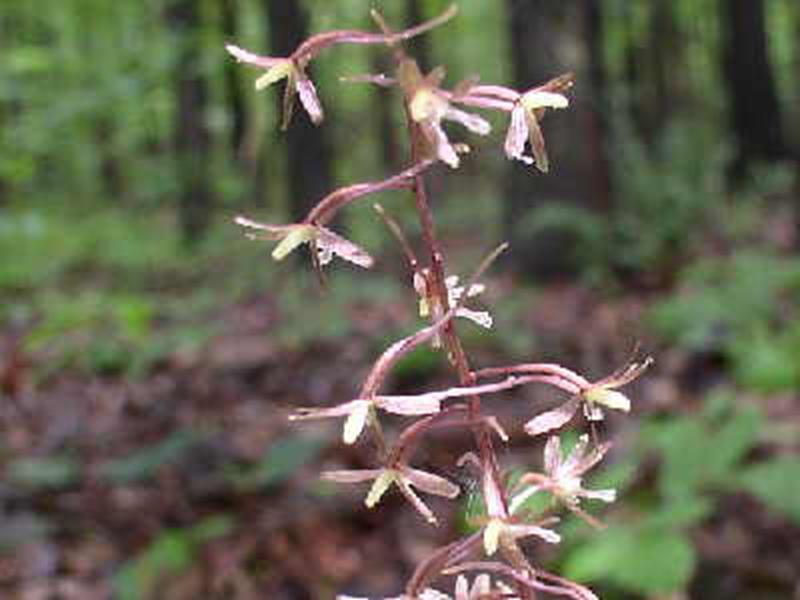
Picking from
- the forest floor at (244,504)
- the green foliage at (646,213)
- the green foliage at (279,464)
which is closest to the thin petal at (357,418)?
the forest floor at (244,504)

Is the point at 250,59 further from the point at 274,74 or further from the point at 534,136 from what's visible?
the point at 534,136

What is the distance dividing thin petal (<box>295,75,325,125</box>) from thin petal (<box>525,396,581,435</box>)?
35 cm

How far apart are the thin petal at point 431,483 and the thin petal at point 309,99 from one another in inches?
13.5

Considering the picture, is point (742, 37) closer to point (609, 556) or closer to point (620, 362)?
point (620, 362)

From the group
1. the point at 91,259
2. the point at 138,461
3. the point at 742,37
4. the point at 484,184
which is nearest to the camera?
the point at 138,461

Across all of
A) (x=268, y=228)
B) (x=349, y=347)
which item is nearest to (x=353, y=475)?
(x=268, y=228)

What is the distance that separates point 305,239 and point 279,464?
375 cm

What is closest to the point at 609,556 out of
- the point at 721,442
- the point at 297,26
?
the point at 721,442

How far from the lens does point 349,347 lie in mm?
7652

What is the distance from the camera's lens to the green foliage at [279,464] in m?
4.82

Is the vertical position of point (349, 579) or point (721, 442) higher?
point (721, 442)

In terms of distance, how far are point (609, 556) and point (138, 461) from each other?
6.72ft

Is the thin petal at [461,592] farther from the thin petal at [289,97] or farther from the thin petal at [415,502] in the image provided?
the thin petal at [289,97]

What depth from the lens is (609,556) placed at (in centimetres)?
373
